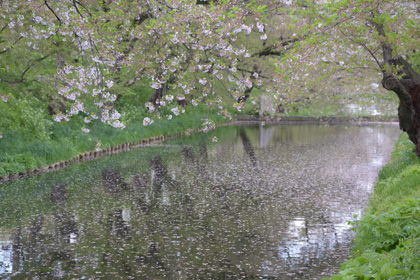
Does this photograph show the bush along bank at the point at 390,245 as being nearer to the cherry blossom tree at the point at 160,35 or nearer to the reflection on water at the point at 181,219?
the reflection on water at the point at 181,219

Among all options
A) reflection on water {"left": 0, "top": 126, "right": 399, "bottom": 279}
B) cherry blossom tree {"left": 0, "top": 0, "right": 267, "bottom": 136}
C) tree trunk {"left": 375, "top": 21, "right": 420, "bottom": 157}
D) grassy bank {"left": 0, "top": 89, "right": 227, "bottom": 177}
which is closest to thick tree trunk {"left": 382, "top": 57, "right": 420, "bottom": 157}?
tree trunk {"left": 375, "top": 21, "right": 420, "bottom": 157}

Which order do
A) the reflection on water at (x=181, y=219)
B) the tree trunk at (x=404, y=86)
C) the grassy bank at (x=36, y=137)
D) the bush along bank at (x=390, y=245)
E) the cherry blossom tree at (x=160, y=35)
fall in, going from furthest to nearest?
the grassy bank at (x=36, y=137)
the tree trunk at (x=404, y=86)
the cherry blossom tree at (x=160, y=35)
the reflection on water at (x=181, y=219)
the bush along bank at (x=390, y=245)

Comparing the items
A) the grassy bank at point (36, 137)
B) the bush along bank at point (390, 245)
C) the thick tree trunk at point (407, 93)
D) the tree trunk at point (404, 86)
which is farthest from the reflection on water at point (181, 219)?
the tree trunk at point (404, 86)

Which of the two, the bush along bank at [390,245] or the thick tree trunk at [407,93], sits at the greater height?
the thick tree trunk at [407,93]

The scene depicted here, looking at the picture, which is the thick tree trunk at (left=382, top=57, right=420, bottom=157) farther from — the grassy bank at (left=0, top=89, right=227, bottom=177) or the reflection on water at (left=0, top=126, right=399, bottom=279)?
the grassy bank at (left=0, top=89, right=227, bottom=177)

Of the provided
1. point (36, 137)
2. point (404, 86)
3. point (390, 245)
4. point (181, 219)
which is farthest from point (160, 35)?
point (36, 137)

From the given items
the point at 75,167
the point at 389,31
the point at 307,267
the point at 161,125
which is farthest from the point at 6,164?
the point at 161,125

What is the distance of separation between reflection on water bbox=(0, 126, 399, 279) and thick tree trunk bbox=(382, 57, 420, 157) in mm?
2614

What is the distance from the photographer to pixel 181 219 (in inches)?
488

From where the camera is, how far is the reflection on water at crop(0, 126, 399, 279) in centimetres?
902

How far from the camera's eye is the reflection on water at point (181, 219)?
9016 millimetres

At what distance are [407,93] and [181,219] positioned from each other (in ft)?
25.1

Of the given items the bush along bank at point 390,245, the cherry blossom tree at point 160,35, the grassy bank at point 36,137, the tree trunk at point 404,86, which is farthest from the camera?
the grassy bank at point 36,137

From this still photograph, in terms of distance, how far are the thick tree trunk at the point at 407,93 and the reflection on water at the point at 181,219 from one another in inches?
103
